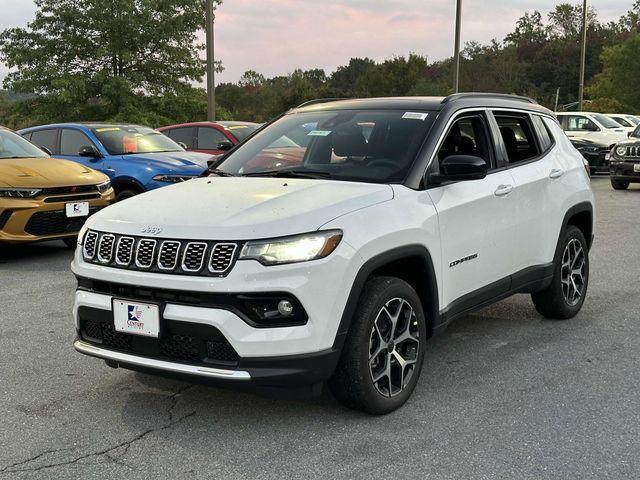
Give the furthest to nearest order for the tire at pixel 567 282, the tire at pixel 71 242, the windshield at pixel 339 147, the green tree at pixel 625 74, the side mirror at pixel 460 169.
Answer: the green tree at pixel 625 74 < the tire at pixel 71 242 < the tire at pixel 567 282 < the windshield at pixel 339 147 < the side mirror at pixel 460 169

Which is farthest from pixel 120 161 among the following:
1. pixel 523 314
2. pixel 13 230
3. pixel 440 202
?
pixel 440 202

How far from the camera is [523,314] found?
19.2 ft

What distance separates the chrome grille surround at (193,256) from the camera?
3.36m

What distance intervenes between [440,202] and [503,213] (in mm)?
751

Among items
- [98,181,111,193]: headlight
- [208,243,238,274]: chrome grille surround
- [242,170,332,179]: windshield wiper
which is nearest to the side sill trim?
[208,243,238,274]: chrome grille surround

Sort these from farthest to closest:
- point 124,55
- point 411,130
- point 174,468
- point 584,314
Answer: point 124,55 < point 584,314 < point 411,130 < point 174,468

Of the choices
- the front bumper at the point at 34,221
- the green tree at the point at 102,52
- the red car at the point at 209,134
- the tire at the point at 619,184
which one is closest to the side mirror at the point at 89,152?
the front bumper at the point at 34,221

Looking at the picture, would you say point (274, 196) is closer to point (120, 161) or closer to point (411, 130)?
point (411, 130)

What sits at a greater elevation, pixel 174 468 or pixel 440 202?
pixel 440 202

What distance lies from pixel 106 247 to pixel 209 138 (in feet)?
32.7

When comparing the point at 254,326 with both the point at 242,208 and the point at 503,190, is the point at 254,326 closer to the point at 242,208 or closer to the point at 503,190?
the point at 242,208

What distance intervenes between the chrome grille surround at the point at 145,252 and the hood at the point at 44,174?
516 cm

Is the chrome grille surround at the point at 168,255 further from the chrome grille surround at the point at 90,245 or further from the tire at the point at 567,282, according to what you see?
the tire at the point at 567,282

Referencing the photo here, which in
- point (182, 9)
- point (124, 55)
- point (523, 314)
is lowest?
point (523, 314)
